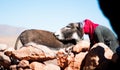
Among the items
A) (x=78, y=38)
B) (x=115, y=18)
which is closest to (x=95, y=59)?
(x=115, y=18)

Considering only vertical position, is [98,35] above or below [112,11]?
below

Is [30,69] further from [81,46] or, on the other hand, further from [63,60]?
[81,46]

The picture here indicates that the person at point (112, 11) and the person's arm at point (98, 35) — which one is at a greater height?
the person at point (112, 11)

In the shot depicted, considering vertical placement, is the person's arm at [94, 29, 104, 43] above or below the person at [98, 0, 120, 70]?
below

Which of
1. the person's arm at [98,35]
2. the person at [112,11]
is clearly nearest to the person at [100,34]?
the person's arm at [98,35]

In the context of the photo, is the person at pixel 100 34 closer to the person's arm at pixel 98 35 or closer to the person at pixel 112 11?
the person's arm at pixel 98 35

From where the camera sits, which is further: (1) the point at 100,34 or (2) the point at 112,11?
(1) the point at 100,34

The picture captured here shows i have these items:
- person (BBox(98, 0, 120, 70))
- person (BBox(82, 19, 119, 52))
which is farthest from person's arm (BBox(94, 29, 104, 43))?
person (BBox(98, 0, 120, 70))

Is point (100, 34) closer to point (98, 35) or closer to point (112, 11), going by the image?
point (98, 35)

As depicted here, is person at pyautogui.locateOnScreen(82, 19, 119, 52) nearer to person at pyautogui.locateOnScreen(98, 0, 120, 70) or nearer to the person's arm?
the person's arm

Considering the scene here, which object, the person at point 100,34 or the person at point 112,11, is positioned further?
the person at point 100,34

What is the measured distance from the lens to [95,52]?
4.68 m

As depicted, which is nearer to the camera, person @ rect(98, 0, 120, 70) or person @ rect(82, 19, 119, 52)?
person @ rect(98, 0, 120, 70)

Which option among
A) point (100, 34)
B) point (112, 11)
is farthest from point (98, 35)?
point (112, 11)
